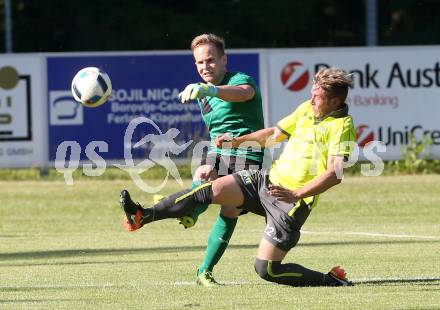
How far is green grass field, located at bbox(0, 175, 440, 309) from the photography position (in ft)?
30.7

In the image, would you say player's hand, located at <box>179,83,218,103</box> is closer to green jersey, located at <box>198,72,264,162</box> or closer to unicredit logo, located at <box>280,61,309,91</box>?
green jersey, located at <box>198,72,264,162</box>

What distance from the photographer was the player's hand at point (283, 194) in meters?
9.52

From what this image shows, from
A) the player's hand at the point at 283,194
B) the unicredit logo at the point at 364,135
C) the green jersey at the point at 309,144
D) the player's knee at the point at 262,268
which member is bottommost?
the player's knee at the point at 262,268

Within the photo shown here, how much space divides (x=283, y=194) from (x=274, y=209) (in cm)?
31

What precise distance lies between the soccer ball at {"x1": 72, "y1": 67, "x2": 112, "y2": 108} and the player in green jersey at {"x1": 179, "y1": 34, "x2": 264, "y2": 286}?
1050 mm

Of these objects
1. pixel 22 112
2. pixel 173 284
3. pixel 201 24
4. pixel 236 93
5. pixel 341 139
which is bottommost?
pixel 173 284

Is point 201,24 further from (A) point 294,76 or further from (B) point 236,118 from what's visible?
(B) point 236,118

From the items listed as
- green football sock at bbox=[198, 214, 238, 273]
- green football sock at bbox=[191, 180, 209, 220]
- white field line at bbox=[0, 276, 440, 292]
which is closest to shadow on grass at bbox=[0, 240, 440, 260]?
white field line at bbox=[0, 276, 440, 292]

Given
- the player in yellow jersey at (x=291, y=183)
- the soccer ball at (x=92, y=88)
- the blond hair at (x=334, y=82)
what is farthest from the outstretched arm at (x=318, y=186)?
the soccer ball at (x=92, y=88)

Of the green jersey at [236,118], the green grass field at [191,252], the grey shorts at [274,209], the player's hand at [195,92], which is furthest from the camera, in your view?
the green jersey at [236,118]

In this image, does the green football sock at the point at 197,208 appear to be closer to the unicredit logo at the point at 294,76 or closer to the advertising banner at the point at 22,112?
the advertising banner at the point at 22,112

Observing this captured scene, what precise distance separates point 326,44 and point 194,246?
1678 cm

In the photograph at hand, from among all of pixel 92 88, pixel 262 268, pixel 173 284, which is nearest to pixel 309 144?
pixel 262 268

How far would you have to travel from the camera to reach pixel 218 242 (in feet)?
33.9
